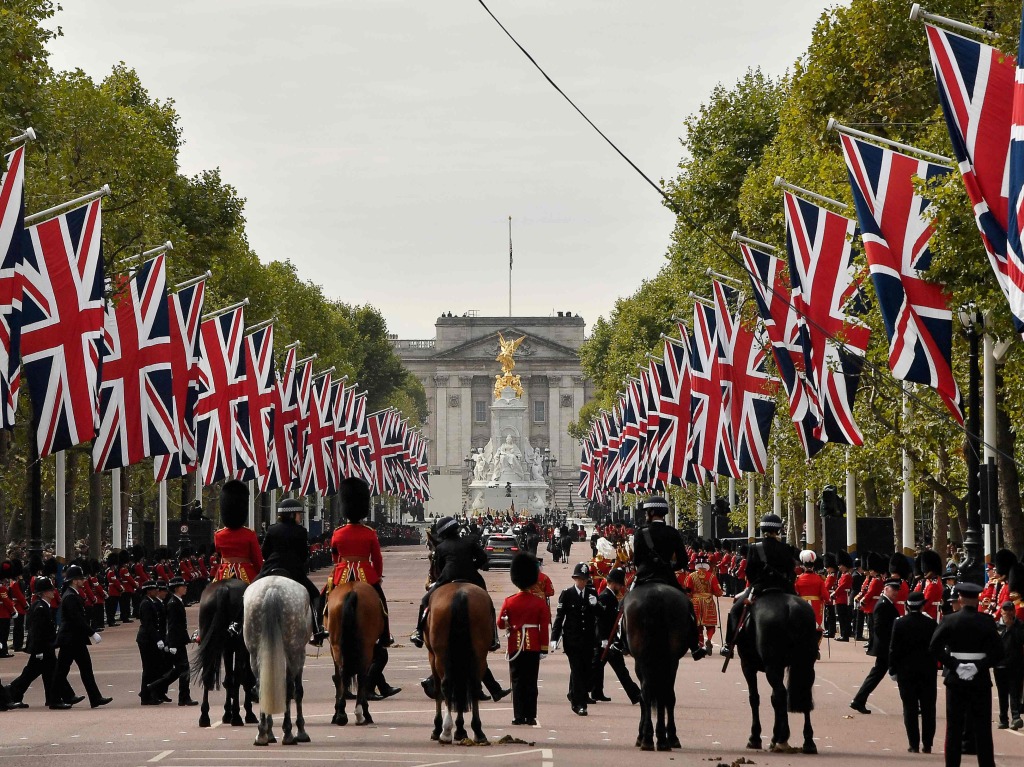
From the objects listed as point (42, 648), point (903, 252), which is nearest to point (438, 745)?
point (42, 648)

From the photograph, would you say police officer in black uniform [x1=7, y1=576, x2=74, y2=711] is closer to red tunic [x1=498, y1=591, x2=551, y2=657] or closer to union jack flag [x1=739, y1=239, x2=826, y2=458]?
red tunic [x1=498, y1=591, x2=551, y2=657]

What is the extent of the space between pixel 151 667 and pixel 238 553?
384 cm

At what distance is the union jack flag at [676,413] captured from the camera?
1865 inches

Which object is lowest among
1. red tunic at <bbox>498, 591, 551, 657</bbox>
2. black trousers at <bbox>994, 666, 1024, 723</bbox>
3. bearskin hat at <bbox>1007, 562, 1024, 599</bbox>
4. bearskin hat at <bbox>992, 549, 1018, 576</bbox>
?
black trousers at <bbox>994, 666, 1024, 723</bbox>

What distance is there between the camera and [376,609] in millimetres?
18812

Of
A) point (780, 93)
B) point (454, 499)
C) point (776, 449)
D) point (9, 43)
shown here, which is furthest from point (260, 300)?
point (454, 499)

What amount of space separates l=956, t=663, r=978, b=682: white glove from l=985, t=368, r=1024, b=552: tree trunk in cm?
1605

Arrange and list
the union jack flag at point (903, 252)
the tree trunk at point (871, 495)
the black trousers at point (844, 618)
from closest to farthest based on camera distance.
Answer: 1. the union jack flag at point (903, 252)
2. the black trousers at point (844, 618)
3. the tree trunk at point (871, 495)

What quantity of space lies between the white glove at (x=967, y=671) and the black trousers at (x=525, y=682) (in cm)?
557

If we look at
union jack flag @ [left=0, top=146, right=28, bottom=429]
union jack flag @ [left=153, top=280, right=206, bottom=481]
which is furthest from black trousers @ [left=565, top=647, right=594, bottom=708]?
union jack flag @ [left=153, top=280, right=206, bottom=481]

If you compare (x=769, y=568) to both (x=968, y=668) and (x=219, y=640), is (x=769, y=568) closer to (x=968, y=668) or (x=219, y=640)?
(x=968, y=668)

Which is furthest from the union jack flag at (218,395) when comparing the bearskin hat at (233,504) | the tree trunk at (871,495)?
the bearskin hat at (233,504)

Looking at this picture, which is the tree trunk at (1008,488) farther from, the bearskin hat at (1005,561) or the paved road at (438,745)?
the bearskin hat at (1005,561)

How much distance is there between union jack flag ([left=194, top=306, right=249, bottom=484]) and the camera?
144 feet
